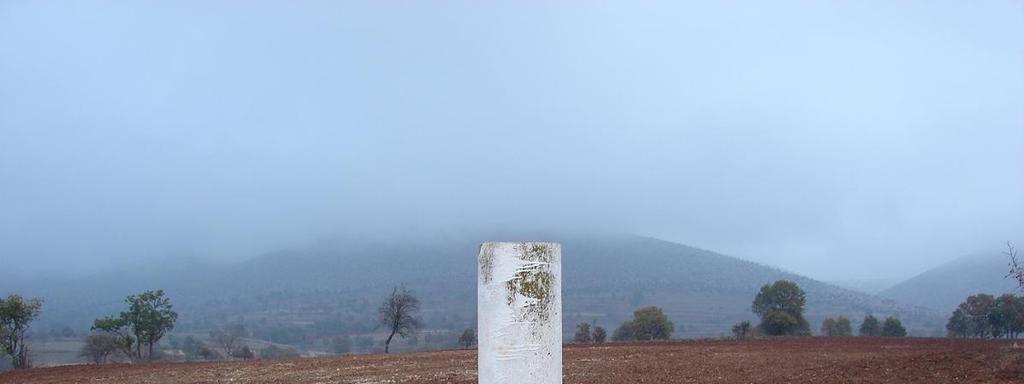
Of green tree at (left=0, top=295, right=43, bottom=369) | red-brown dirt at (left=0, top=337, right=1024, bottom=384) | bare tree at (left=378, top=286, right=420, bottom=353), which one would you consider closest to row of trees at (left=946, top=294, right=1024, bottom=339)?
red-brown dirt at (left=0, top=337, right=1024, bottom=384)

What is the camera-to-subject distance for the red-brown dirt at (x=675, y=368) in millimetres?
22750

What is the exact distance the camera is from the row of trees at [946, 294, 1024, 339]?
5762cm

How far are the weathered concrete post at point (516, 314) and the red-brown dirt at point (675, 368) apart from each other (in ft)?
59.5

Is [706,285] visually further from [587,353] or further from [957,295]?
[587,353]

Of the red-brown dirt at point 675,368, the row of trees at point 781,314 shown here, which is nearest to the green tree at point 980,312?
the row of trees at point 781,314

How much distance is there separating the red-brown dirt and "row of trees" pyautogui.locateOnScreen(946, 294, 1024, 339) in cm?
2183

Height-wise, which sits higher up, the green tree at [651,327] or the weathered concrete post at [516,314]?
the weathered concrete post at [516,314]

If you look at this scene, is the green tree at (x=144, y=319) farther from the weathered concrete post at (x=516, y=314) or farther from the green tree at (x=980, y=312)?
the green tree at (x=980, y=312)

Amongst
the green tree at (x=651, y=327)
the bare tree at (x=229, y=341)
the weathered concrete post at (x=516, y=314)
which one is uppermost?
the weathered concrete post at (x=516, y=314)

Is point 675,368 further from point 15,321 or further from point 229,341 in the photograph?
point 229,341

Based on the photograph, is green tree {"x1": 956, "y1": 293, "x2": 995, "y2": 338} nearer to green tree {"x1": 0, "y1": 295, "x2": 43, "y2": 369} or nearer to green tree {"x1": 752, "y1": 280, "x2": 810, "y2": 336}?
green tree {"x1": 752, "y1": 280, "x2": 810, "y2": 336}

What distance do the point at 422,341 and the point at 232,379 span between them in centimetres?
9625

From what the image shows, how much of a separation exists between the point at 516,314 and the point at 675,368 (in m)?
22.7

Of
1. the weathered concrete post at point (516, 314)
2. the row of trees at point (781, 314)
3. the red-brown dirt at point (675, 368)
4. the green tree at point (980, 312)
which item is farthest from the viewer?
the green tree at point (980, 312)
